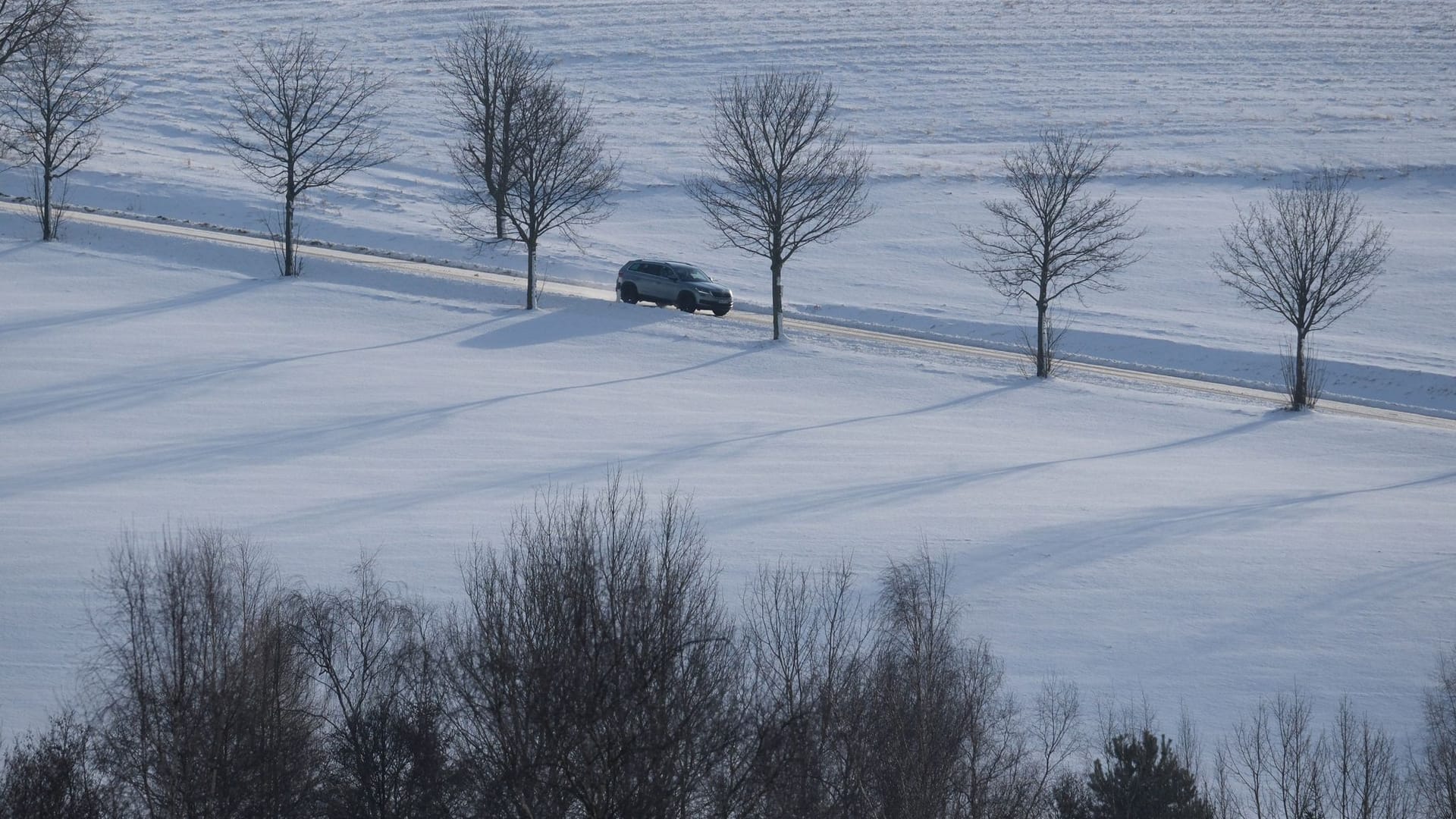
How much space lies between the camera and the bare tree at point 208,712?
44.5 ft

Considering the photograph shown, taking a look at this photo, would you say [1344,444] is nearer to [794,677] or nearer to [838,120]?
[794,677]

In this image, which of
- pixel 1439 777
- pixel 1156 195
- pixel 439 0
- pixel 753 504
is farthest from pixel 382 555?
pixel 439 0

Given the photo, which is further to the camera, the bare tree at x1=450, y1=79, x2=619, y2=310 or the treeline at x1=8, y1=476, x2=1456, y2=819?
the bare tree at x1=450, y1=79, x2=619, y2=310

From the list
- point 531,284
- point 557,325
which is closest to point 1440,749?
point 557,325

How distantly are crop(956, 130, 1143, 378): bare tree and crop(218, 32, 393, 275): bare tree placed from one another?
22.6m

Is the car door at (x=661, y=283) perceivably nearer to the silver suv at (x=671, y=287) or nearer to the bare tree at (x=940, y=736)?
the silver suv at (x=671, y=287)

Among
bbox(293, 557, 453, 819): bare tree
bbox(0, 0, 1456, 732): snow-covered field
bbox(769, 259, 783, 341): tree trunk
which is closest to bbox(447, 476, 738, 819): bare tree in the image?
bbox(293, 557, 453, 819): bare tree

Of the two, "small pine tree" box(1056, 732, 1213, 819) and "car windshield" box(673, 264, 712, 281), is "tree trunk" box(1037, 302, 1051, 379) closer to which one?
"car windshield" box(673, 264, 712, 281)

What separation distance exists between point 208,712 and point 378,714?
74.1 inches

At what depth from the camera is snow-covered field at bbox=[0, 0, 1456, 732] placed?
846 inches

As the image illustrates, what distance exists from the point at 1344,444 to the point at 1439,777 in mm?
17923

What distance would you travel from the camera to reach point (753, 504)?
25172 mm

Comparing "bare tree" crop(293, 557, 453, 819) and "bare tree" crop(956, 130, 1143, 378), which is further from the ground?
"bare tree" crop(956, 130, 1143, 378)

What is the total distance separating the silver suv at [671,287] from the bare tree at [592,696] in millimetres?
27464
